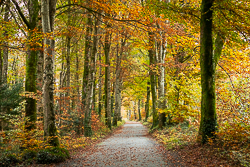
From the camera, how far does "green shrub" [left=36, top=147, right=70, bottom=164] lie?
6583 millimetres

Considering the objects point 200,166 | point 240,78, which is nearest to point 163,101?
point 240,78

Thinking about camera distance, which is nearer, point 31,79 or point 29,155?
point 29,155

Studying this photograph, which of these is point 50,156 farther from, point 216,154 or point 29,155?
point 216,154

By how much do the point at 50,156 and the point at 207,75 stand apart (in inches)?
275

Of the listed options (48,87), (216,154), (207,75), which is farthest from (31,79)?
(216,154)

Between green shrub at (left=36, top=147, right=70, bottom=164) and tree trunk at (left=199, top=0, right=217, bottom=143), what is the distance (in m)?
5.71

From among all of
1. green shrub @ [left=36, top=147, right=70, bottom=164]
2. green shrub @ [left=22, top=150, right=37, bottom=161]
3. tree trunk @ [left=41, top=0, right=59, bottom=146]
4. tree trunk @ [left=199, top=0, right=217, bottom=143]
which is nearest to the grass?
tree trunk @ [left=199, top=0, right=217, bottom=143]

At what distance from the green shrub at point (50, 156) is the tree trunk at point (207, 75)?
225 inches

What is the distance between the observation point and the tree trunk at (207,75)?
7.32 metres

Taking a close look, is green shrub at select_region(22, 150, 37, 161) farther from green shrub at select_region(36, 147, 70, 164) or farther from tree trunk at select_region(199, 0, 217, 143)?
tree trunk at select_region(199, 0, 217, 143)

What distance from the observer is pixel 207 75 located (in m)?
7.50

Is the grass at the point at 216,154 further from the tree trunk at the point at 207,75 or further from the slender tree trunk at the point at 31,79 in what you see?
the slender tree trunk at the point at 31,79

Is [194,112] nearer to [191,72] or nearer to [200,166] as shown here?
[191,72]

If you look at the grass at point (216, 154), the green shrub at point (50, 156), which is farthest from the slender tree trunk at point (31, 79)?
the grass at point (216, 154)
